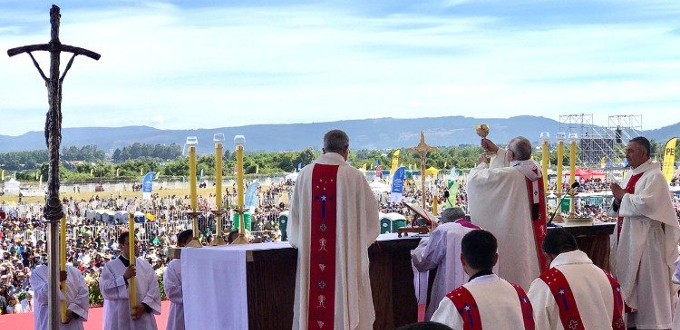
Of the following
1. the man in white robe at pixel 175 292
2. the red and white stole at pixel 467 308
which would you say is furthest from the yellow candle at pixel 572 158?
the red and white stole at pixel 467 308

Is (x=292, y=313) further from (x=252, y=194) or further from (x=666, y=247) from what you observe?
(x=252, y=194)

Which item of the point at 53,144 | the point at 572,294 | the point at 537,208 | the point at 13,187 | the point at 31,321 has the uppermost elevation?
the point at 53,144

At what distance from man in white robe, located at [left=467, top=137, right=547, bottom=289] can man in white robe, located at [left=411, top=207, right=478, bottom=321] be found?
36 centimetres

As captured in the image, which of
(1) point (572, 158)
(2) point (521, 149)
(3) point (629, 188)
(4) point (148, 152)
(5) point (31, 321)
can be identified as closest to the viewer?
(2) point (521, 149)

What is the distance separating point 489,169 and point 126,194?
149 ft

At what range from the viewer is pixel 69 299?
5922 millimetres

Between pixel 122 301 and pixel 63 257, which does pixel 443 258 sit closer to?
pixel 63 257

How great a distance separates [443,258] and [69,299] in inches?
96.6

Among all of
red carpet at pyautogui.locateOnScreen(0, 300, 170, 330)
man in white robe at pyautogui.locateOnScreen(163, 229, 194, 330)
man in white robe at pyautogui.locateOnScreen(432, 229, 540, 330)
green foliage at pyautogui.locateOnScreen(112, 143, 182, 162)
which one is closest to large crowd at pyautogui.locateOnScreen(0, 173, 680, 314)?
red carpet at pyautogui.locateOnScreen(0, 300, 170, 330)

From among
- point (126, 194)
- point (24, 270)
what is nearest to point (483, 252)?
point (24, 270)

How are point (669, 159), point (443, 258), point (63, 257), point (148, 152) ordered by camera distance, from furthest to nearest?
point (148, 152) < point (669, 159) < point (63, 257) < point (443, 258)

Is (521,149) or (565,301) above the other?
(521,149)

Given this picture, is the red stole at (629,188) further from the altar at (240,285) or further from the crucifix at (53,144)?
the crucifix at (53,144)

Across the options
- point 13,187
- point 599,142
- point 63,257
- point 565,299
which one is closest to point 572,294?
point 565,299
